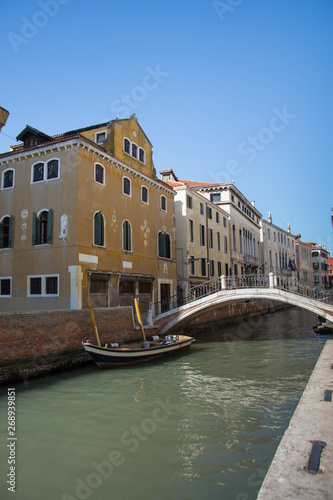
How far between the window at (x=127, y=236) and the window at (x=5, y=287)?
4434 mm

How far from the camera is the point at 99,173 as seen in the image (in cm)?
1400

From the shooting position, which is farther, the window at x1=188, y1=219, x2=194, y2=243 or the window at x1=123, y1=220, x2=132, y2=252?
the window at x1=188, y1=219, x2=194, y2=243

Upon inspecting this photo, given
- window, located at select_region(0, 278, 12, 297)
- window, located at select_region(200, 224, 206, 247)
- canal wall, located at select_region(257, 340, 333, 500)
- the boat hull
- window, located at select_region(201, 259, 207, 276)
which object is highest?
window, located at select_region(200, 224, 206, 247)

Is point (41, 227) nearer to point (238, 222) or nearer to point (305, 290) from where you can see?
point (305, 290)

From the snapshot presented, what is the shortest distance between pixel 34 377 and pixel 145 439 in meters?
4.91

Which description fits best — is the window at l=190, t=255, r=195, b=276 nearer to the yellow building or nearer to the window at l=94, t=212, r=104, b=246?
the yellow building

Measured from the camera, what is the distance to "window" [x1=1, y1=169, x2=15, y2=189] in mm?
14430

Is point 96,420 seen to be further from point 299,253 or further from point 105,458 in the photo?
point 299,253

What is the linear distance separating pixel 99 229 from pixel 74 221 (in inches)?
47.9

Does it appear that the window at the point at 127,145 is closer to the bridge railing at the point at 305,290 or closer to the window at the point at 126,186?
the window at the point at 126,186

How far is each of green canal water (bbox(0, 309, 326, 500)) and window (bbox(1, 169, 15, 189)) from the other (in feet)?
25.9

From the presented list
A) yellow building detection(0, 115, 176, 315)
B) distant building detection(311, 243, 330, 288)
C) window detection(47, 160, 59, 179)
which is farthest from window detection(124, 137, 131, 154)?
distant building detection(311, 243, 330, 288)

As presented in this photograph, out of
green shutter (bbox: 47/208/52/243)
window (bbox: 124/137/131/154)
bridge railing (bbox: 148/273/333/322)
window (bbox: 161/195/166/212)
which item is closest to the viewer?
green shutter (bbox: 47/208/52/243)

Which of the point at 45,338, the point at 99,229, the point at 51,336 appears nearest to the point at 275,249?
the point at 99,229
